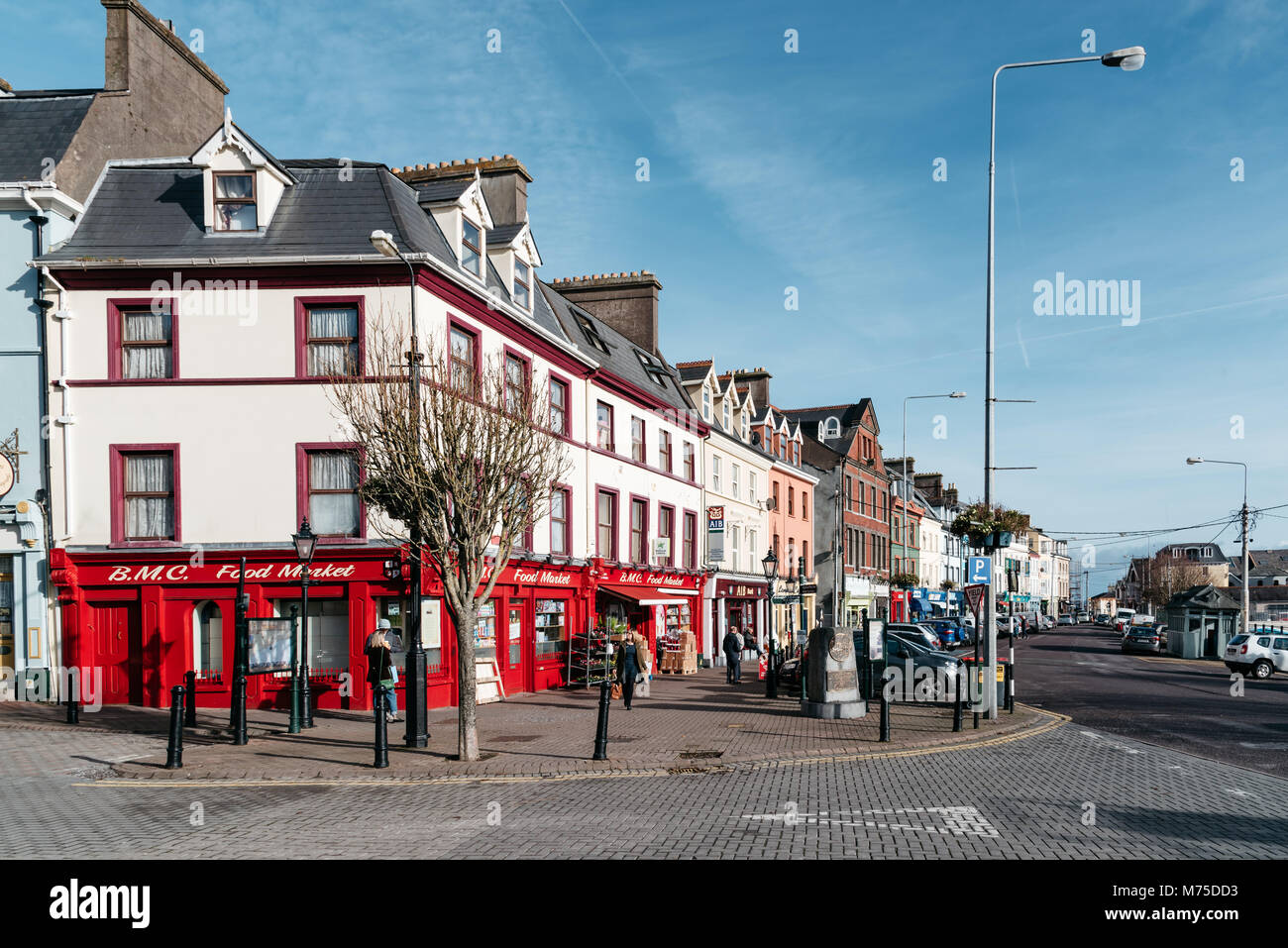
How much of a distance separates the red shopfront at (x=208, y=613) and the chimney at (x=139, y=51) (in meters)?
11.3

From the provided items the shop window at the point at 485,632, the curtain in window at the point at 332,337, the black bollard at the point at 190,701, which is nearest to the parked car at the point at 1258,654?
the shop window at the point at 485,632

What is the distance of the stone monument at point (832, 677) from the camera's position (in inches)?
739

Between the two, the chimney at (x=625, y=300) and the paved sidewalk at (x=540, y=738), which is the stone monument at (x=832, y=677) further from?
the chimney at (x=625, y=300)

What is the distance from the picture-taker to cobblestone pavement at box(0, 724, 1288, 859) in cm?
840

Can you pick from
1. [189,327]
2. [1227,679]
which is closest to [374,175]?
[189,327]

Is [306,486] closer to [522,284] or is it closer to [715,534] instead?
[522,284]

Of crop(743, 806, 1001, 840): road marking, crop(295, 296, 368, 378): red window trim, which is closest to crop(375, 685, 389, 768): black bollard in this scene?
crop(743, 806, 1001, 840): road marking

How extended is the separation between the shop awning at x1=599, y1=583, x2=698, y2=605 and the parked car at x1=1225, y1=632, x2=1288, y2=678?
793 inches

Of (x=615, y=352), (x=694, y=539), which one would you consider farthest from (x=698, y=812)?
(x=694, y=539)

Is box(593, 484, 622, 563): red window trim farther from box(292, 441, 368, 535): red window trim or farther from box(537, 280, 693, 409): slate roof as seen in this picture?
box(292, 441, 368, 535): red window trim

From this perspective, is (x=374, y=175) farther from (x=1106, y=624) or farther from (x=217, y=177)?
(x=1106, y=624)
